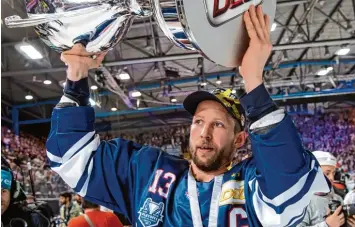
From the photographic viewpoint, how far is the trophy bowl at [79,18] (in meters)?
0.77

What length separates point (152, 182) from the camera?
1058 millimetres

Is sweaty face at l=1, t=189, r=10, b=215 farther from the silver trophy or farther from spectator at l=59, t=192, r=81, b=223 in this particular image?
spectator at l=59, t=192, r=81, b=223

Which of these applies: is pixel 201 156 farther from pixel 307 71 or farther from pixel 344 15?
pixel 307 71

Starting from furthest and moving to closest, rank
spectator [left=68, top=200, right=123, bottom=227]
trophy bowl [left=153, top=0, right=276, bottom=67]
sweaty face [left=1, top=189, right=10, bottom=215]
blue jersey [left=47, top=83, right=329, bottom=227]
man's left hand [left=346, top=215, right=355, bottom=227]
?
spectator [left=68, top=200, right=123, bottom=227]
sweaty face [left=1, top=189, right=10, bottom=215]
man's left hand [left=346, top=215, right=355, bottom=227]
blue jersey [left=47, top=83, right=329, bottom=227]
trophy bowl [left=153, top=0, right=276, bottom=67]

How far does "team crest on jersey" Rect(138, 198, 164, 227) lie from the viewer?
3.33 feet

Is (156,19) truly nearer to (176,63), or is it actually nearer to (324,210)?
(324,210)

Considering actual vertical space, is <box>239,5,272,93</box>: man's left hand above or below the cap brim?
above

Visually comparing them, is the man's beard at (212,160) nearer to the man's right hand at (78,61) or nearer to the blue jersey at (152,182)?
the blue jersey at (152,182)

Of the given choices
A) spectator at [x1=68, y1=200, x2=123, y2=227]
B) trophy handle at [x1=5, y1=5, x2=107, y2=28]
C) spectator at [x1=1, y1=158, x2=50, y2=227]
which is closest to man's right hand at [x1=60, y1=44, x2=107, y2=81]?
trophy handle at [x1=5, y1=5, x2=107, y2=28]

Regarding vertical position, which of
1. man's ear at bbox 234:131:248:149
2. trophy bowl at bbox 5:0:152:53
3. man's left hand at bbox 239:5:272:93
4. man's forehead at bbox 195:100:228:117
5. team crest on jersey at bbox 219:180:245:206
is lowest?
team crest on jersey at bbox 219:180:245:206

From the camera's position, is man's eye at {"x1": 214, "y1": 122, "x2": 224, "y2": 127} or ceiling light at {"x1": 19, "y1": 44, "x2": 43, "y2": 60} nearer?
man's eye at {"x1": 214, "y1": 122, "x2": 224, "y2": 127}

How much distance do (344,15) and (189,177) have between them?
8.14 meters

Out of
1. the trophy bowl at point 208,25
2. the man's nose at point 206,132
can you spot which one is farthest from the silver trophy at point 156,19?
the man's nose at point 206,132

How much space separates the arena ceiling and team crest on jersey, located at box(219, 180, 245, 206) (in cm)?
536
